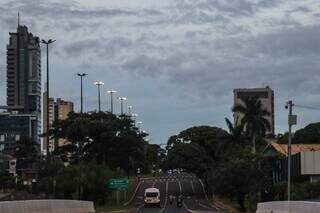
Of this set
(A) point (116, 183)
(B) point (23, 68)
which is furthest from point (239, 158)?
(B) point (23, 68)

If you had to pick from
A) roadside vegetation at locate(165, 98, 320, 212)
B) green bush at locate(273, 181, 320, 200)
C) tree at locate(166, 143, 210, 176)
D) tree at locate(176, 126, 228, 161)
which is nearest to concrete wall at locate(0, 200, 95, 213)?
green bush at locate(273, 181, 320, 200)

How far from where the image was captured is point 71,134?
104 m

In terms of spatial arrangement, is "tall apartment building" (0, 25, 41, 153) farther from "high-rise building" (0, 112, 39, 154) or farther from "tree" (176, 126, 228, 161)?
"tree" (176, 126, 228, 161)

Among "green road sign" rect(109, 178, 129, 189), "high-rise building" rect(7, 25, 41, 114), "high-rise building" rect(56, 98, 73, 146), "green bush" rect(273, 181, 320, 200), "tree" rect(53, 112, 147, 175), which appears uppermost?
"high-rise building" rect(7, 25, 41, 114)

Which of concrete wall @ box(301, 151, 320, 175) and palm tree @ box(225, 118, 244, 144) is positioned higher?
palm tree @ box(225, 118, 244, 144)

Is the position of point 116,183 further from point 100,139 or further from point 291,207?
point 291,207

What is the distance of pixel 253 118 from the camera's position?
106062mm

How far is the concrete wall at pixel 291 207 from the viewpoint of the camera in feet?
99.9

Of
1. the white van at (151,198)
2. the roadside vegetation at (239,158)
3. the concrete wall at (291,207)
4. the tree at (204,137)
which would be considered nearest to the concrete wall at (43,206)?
the concrete wall at (291,207)

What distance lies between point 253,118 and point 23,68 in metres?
36.2

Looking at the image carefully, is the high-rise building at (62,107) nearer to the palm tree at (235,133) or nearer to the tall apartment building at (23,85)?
the tall apartment building at (23,85)

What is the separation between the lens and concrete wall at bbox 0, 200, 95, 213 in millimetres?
34125

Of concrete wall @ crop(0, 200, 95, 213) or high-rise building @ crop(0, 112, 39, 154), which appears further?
high-rise building @ crop(0, 112, 39, 154)

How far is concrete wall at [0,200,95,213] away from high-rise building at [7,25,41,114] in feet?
149
